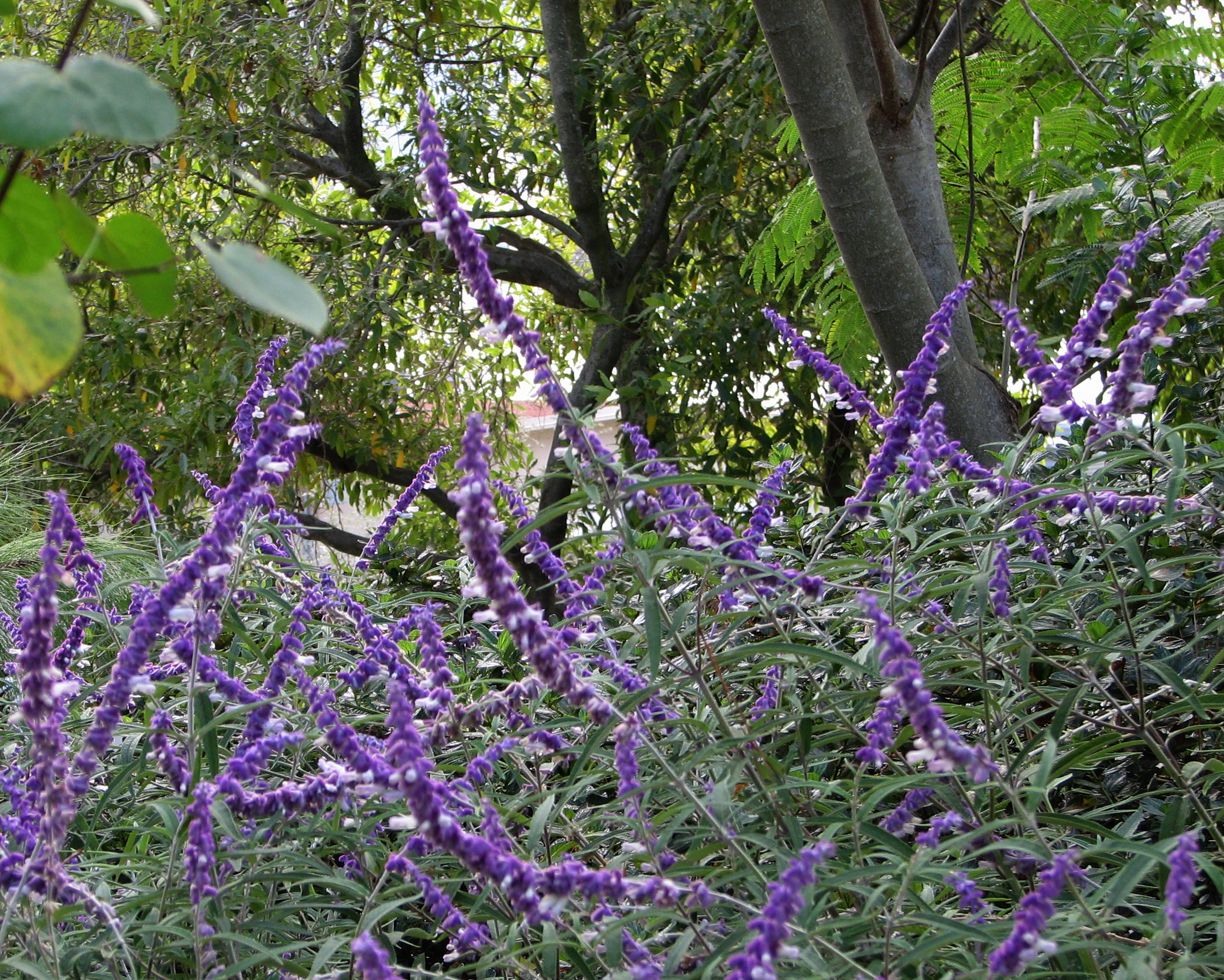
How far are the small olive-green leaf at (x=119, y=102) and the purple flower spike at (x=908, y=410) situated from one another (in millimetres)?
1142

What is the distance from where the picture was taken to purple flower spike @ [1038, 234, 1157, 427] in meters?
1.47

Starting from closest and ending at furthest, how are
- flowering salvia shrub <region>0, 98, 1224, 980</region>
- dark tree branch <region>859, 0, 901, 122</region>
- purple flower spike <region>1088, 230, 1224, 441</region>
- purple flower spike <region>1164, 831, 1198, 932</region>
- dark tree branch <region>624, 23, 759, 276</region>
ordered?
1. purple flower spike <region>1164, 831, 1198, 932</region>
2. flowering salvia shrub <region>0, 98, 1224, 980</region>
3. purple flower spike <region>1088, 230, 1224, 441</region>
4. dark tree branch <region>859, 0, 901, 122</region>
5. dark tree branch <region>624, 23, 759, 276</region>

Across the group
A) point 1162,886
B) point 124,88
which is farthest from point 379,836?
point 124,88

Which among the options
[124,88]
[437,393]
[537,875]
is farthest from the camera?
[437,393]

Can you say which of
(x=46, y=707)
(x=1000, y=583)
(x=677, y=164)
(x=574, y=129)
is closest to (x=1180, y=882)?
(x=1000, y=583)

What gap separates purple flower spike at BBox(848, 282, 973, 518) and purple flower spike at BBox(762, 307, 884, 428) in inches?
7.1

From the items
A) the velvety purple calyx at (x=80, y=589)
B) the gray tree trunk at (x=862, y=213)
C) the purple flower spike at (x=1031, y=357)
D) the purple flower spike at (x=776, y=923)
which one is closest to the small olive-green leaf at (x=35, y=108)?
the purple flower spike at (x=776, y=923)

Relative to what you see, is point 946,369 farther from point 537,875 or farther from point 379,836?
point 537,875

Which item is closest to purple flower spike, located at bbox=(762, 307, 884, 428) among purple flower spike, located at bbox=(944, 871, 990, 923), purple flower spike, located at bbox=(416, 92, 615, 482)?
purple flower spike, located at bbox=(416, 92, 615, 482)

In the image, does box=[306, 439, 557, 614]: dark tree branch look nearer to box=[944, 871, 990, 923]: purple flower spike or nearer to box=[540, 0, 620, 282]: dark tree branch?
box=[540, 0, 620, 282]: dark tree branch

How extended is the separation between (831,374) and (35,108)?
4.62ft

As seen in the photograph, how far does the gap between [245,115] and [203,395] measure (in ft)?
5.92

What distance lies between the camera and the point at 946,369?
2.92 m

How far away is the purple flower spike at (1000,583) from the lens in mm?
1564
